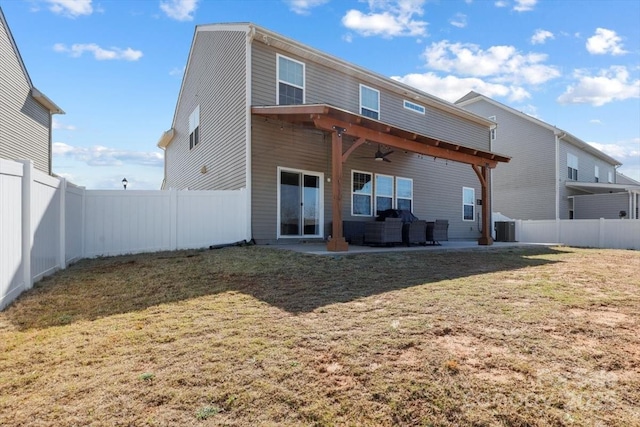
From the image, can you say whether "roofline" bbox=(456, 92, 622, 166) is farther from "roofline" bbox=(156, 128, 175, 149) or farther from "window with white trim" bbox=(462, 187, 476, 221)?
"roofline" bbox=(156, 128, 175, 149)

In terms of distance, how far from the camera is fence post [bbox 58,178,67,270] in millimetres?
5977

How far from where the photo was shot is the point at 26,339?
3068mm

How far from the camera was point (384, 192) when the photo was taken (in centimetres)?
1261

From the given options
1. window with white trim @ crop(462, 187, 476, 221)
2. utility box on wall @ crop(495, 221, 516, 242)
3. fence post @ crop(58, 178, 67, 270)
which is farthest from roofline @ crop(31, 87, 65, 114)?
utility box on wall @ crop(495, 221, 516, 242)

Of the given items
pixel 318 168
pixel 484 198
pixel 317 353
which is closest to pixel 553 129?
pixel 484 198

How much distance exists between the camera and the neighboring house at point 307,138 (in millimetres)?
9375

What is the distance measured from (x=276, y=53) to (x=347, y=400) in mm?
9723

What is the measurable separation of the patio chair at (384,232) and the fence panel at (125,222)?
5.38 meters

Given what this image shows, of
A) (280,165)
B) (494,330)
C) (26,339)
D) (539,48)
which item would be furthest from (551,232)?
(26,339)

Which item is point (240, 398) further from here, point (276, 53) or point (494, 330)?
point (276, 53)

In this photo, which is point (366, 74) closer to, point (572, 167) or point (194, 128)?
point (194, 128)

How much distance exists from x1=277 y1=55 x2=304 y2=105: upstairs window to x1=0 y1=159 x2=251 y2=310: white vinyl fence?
314 centimetres

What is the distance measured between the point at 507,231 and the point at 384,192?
7.22 m

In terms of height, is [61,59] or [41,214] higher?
[61,59]
